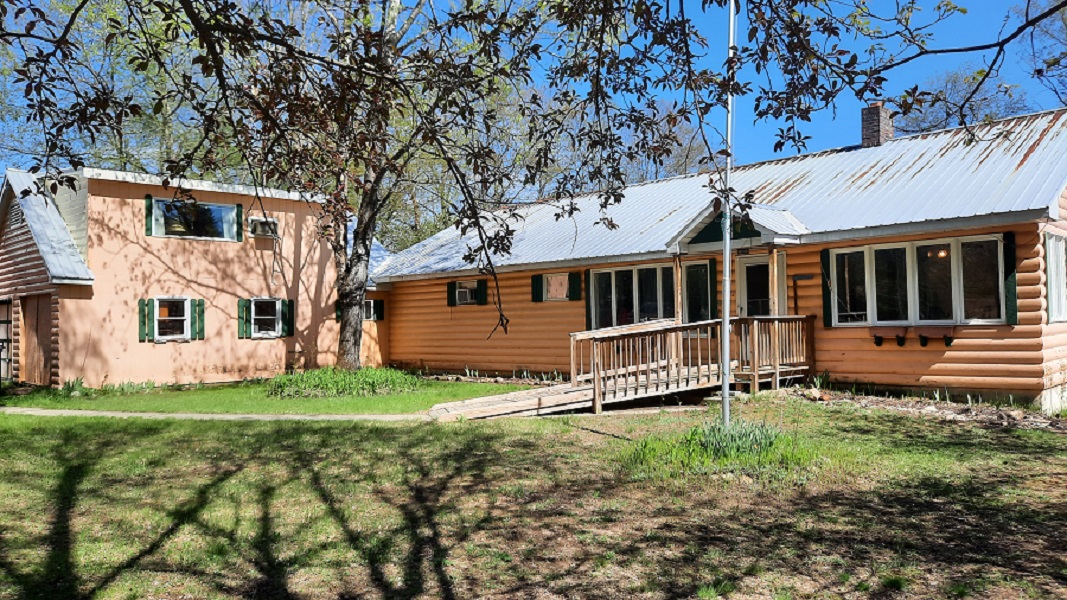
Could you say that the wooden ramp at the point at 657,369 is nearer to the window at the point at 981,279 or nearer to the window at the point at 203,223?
the window at the point at 981,279

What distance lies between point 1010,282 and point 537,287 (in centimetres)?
954

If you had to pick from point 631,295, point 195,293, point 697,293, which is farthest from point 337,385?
point 697,293

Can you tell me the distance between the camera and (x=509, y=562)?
4.81 m

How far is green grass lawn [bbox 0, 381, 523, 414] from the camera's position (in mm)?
13125

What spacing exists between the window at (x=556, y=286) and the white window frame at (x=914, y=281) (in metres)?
5.99

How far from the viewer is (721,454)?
733 cm

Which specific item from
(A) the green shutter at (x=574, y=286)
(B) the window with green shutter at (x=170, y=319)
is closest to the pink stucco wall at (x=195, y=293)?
(B) the window with green shutter at (x=170, y=319)

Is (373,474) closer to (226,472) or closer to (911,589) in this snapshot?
(226,472)

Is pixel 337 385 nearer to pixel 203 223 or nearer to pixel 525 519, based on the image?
pixel 203 223

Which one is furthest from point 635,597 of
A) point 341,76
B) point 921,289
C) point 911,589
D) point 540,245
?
point 540,245

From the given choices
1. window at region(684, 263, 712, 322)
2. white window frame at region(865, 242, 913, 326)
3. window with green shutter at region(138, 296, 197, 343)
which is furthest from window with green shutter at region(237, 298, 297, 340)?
white window frame at region(865, 242, 913, 326)

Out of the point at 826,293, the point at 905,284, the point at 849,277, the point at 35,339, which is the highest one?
the point at 849,277

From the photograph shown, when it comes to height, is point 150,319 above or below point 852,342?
above

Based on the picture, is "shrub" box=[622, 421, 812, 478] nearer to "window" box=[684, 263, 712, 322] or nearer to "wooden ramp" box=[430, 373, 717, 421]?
"wooden ramp" box=[430, 373, 717, 421]
